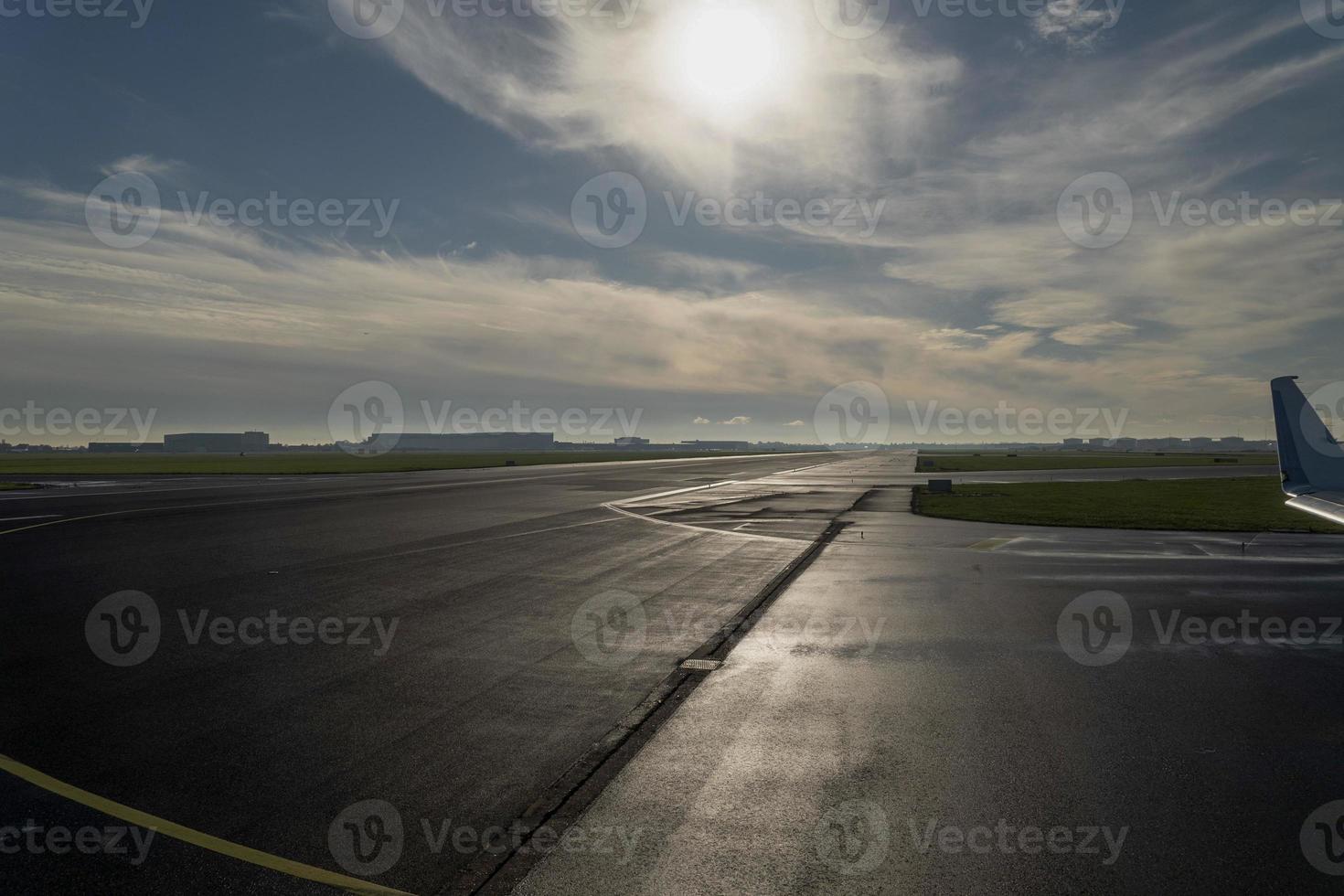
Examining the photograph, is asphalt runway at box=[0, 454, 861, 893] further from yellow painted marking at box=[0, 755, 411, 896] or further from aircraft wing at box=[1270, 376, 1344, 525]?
aircraft wing at box=[1270, 376, 1344, 525]

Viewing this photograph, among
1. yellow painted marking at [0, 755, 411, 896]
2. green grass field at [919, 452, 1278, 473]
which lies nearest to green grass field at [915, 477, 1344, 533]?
yellow painted marking at [0, 755, 411, 896]

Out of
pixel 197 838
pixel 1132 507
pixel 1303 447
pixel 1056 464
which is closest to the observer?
pixel 197 838

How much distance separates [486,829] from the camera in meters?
5.08

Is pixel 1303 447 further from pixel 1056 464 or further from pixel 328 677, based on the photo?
pixel 1056 464

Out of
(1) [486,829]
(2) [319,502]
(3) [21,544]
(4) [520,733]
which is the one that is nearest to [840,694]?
(4) [520,733]

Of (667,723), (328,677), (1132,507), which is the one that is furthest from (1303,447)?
(1132,507)

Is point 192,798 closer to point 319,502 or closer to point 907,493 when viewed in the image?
point 319,502

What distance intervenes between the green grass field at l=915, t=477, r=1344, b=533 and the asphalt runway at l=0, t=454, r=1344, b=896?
994 centimetres

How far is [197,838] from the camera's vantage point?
16.5 ft

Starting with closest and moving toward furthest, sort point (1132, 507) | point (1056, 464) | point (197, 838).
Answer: point (197, 838) → point (1132, 507) → point (1056, 464)

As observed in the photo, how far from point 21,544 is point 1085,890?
2601 centimetres

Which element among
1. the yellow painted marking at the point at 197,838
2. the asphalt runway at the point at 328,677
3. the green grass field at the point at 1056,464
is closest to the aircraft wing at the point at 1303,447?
the asphalt runway at the point at 328,677

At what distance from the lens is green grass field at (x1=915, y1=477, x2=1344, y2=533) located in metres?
25.7

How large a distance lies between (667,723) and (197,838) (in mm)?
3805
